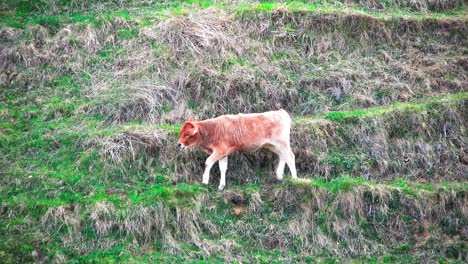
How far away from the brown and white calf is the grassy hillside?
2.04 ft

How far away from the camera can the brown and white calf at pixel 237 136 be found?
13.9 m

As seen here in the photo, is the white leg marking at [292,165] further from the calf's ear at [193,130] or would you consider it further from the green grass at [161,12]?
the green grass at [161,12]

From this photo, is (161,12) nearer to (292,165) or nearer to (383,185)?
(292,165)

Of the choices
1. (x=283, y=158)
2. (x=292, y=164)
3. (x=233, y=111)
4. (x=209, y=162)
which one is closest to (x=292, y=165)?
(x=292, y=164)

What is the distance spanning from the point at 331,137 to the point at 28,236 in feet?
25.2

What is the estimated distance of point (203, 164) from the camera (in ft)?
48.5

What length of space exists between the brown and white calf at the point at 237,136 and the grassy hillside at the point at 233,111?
623mm

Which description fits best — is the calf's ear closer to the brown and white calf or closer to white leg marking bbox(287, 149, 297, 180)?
the brown and white calf

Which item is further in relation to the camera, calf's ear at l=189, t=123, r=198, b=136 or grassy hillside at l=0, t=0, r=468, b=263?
calf's ear at l=189, t=123, r=198, b=136

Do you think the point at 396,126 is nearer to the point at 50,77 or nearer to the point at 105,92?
the point at 105,92

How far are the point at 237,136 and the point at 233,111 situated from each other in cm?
237

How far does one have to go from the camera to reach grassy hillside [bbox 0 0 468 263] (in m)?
13.2

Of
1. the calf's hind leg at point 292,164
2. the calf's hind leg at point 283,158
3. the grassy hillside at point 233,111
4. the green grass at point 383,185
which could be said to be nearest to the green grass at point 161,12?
the grassy hillside at point 233,111

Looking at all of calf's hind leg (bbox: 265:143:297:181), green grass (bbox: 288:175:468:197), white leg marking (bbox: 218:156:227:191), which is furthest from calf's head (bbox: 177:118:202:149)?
green grass (bbox: 288:175:468:197)
